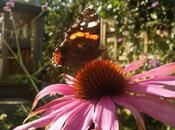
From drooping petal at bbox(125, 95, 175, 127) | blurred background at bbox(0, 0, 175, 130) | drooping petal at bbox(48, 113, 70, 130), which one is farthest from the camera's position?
blurred background at bbox(0, 0, 175, 130)

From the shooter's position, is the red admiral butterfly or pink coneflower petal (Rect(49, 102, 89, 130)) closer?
pink coneflower petal (Rect(49, 102, 89, 130))

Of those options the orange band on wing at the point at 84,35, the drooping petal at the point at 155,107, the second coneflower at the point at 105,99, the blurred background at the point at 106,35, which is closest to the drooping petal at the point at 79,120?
the second coneflower at the point at 105,99

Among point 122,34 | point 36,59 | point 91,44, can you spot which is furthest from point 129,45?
point 91,44

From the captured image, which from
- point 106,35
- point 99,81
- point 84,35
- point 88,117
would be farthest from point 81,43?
point 106,35

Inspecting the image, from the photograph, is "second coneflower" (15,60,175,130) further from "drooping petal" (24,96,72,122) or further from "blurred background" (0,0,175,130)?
"blurred background" (0,0,175,130)

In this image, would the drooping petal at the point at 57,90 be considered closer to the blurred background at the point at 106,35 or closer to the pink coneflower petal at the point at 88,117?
the pink coneflower petal at the point at 88,117

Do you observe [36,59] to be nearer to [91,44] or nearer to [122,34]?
[122,34]

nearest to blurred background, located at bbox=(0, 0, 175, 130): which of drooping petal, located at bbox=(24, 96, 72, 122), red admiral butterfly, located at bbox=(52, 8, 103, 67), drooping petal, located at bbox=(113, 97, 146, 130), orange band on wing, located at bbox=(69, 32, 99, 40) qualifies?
red admiral butterfly, located at bbox=(52, 8, 103, 67)

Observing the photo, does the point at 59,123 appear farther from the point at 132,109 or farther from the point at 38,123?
the point at 132,109
